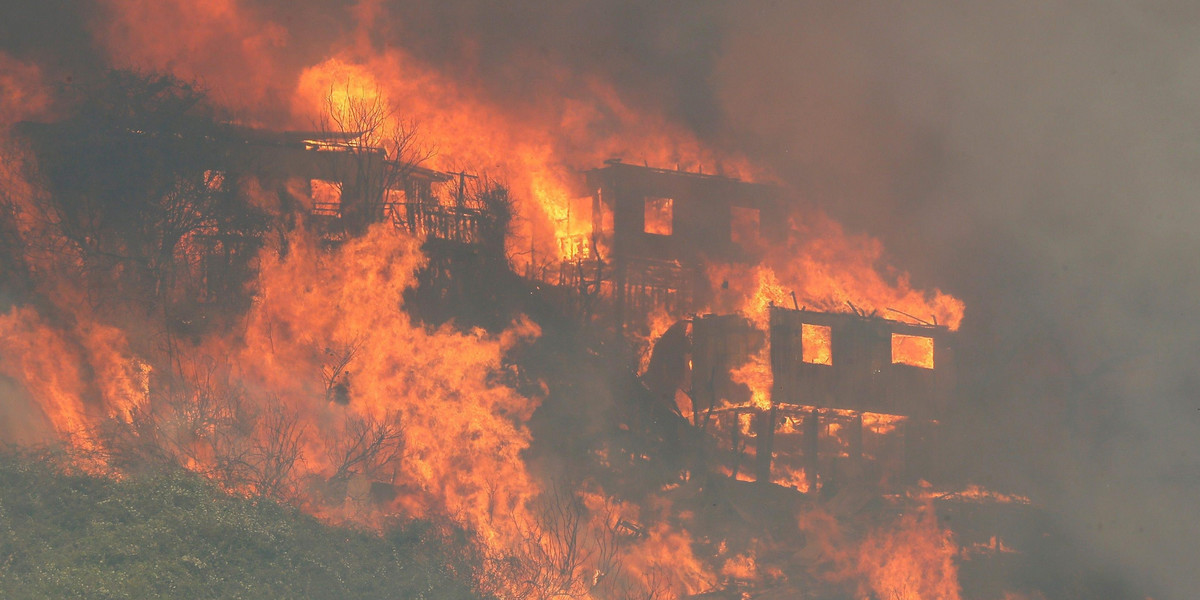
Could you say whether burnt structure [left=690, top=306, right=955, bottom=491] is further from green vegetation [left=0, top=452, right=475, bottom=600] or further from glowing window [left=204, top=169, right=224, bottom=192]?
glowing window [left=204, top=169, right=224, bottom=192]

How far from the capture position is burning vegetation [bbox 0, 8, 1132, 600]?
911 cm

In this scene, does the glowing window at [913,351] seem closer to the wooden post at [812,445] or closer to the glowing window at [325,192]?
the wooden post at [812,445]

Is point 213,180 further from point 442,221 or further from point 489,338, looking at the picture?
point 489,338

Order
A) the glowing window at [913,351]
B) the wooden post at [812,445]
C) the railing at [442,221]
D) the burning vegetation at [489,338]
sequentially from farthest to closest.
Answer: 1. the glowing window at [913,351]
2. the wooden post at [812,445]
3. the railing at [442,221]
4. the burning vegetation at [489,338]

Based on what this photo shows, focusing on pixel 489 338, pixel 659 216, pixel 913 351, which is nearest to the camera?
pixel 489 338

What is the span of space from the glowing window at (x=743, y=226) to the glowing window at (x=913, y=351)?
7.37 feet

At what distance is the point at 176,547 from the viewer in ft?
27.5

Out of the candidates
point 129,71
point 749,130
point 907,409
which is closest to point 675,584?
point 907,409

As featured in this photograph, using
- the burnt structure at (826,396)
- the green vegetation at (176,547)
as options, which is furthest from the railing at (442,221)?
the green vegetation at (176,547)

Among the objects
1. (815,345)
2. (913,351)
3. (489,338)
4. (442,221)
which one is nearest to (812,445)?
(815,345)

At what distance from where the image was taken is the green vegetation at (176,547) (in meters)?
7.96

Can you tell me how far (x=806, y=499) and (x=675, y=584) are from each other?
191 cm

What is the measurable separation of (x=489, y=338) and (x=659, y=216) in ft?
8.24

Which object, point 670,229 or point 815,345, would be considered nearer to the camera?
point 670,229
